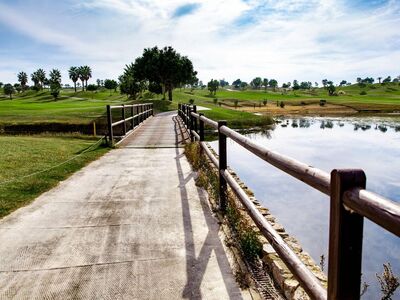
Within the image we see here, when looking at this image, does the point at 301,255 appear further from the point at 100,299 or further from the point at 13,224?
the point at 13,224

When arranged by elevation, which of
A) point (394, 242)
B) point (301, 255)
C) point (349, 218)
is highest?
point (349, 218)

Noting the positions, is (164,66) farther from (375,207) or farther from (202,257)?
(375,207)

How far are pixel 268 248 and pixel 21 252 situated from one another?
2.75m

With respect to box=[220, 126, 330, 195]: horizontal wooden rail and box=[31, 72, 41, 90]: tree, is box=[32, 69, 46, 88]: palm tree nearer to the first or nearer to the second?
box=[31, 72, 41, 90]: tree

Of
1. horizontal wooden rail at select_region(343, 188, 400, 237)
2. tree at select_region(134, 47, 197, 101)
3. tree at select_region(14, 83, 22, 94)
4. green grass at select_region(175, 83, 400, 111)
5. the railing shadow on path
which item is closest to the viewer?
horizontal wooden rail at select_region(343, 188, 400, 237)

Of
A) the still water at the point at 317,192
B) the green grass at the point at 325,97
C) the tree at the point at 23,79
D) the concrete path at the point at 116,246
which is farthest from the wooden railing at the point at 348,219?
the tree at the point at 23,79

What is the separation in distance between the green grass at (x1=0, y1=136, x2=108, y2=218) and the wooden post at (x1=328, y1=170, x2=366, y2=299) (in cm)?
472

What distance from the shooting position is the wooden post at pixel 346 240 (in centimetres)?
151

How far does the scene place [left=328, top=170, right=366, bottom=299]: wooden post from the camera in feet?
4.96

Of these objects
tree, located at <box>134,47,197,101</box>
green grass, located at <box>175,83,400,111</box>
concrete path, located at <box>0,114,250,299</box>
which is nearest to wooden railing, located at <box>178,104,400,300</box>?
concrete path, located at <box>0,114,250,299</box>

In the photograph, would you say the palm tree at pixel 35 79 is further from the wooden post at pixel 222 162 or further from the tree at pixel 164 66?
the wooden post at pixel 222 162

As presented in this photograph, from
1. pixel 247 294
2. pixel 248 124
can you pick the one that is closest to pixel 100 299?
pixel 247 294

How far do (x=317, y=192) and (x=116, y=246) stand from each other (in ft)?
33.4

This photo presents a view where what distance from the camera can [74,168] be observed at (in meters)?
7.91
